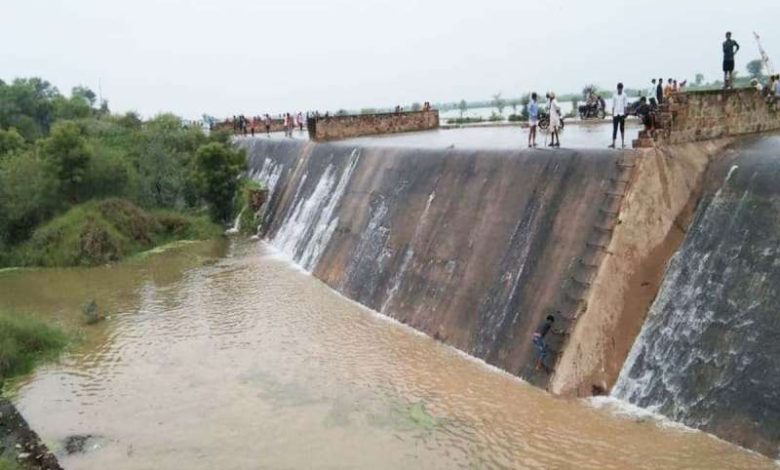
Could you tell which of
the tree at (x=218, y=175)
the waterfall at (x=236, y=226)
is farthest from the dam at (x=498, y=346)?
the tree at (x=218, y=175)

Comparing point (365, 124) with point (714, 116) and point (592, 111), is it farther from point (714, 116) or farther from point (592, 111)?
point (714, 116)

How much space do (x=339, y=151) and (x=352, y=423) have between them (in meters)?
15.2

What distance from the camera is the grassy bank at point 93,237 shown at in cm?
2392

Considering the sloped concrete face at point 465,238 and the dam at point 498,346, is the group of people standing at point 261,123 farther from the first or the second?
the dam at point 498,346

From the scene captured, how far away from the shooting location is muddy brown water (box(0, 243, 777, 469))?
369 inches

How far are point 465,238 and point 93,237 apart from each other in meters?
15.6

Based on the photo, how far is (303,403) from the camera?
11.6m

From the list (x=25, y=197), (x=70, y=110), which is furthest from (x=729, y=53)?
(x=70, y=110)

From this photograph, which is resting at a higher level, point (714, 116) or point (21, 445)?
point (714, 116)

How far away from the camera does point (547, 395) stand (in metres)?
10.7

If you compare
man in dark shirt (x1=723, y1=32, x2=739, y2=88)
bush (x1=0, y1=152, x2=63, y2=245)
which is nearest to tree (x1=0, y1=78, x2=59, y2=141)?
bush (x1=0, y1=152, x2=63, y2=245)

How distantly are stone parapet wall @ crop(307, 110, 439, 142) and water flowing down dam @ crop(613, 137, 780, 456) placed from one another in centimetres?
1976

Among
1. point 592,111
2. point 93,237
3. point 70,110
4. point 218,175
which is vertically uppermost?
point 70,110

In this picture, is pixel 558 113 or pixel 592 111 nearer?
pixel 558 113
